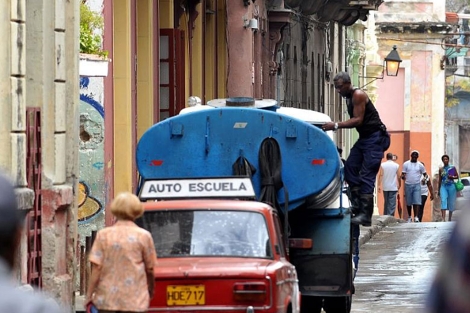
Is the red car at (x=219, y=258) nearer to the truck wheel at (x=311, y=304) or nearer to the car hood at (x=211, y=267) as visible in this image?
the car hood at (x=211, y=267)

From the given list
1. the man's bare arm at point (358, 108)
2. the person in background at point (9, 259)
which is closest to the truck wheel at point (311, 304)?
the man's bare arm at point (358, 108)

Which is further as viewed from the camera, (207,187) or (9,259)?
(207,187)

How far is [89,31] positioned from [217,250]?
18.3 ft

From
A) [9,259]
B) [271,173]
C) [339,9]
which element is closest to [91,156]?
[271,173]

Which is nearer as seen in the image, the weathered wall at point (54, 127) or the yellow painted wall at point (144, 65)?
the weathered wall at point (54, 127)

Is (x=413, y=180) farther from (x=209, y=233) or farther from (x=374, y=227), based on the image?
(x=209, y=233)

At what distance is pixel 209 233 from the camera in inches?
431

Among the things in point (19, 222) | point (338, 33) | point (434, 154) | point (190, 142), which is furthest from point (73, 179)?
point (434, 154)

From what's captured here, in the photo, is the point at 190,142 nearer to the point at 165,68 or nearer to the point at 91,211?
the point at 91,211

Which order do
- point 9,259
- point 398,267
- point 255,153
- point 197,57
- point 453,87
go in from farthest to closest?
point 453,87 < point 197,57 < point 398,267 < point 255,153 < point 9,259

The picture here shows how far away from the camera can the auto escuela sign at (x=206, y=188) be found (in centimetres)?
1209

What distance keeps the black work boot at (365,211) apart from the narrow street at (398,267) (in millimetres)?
896

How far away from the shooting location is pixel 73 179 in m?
14.5

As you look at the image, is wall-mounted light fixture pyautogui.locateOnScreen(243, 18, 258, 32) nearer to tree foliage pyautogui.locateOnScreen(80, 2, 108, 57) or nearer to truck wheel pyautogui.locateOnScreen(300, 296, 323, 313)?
tree foliage pyautogui.locateOnScreen(80, 2, 108, 57)
